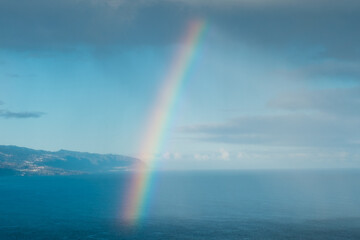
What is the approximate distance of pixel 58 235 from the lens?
131 metres

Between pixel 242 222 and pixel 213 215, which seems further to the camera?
pixel 213 215

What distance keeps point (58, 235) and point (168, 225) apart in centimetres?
5103

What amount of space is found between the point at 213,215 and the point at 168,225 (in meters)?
38.6

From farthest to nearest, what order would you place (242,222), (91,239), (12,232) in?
(242,222), (12,232), (91,239)

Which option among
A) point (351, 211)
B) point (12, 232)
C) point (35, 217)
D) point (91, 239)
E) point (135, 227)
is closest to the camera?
point (91, 239)

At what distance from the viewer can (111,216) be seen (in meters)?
176

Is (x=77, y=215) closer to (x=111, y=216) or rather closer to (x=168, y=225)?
(x=111, y=216)

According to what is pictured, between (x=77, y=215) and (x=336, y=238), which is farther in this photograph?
(x=77, y=215)

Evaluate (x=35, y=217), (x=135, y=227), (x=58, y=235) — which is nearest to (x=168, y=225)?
(x=135, y=227)

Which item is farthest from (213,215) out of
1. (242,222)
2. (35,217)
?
(35,217)

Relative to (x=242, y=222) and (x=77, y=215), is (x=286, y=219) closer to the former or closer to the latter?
(x=242, y=222)

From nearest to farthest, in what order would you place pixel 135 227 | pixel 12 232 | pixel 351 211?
pixel 12 232, pixel 135 227, pixel 351 211

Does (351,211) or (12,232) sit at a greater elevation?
(351,211)

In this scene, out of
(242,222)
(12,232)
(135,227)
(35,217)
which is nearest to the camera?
(12,232)
